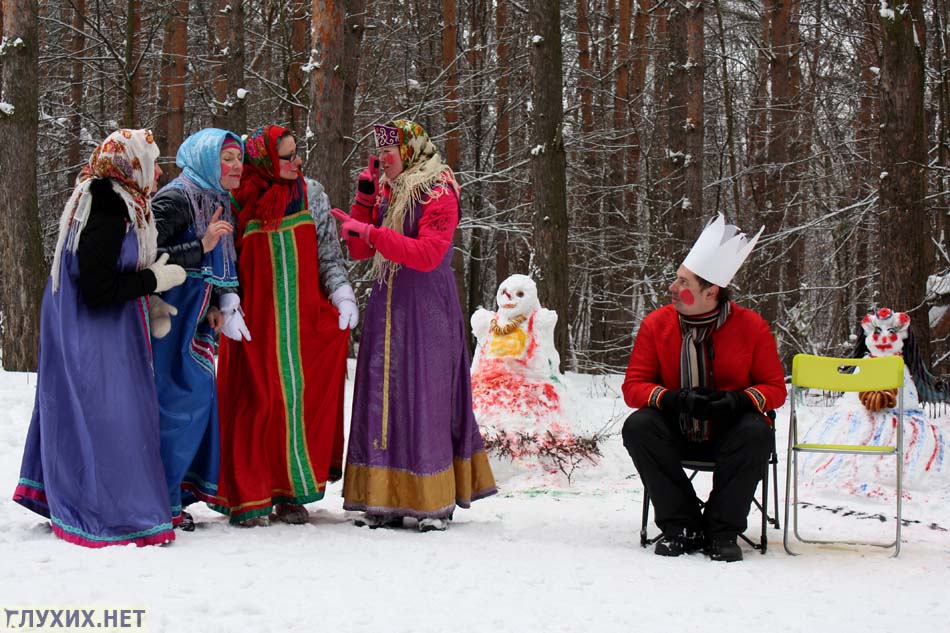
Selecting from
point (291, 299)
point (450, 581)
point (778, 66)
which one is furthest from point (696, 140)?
point (450, 581)

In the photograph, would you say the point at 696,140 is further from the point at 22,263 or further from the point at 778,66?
the point at 22,263

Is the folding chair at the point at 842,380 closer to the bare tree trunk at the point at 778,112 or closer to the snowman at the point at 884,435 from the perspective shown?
the snowman at the point at 884,435

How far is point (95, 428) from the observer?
376 cm

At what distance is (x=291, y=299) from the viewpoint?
443 centimetres

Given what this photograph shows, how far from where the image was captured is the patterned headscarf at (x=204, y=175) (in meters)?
4.25

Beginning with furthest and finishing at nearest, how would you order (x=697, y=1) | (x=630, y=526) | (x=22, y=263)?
(x=697, y=1)
(x=22, y=263)
(x=630, y=526)

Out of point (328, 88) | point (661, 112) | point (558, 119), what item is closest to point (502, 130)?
point (661, 112)

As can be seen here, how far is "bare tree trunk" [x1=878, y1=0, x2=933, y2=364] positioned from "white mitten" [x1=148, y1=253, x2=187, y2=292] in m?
5.38

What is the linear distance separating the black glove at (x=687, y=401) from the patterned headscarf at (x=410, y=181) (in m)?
1.36

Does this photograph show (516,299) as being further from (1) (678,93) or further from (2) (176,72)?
(2) (176,72)

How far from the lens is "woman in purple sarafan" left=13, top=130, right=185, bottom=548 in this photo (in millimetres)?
3738

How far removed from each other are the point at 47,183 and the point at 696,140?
1098 cm

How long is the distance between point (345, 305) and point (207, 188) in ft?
2.62

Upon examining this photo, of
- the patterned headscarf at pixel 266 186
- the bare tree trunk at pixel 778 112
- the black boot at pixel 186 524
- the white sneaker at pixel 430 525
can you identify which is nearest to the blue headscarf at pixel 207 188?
the patterned headscarf at pixel 266 186
